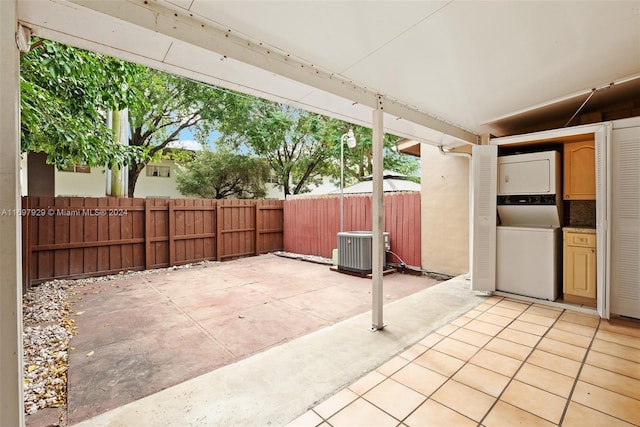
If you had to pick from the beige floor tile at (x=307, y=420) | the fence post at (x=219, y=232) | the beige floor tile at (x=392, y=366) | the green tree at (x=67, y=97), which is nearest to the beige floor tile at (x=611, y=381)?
the beige floor tile at (x=392, y=366)

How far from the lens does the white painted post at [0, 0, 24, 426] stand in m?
1.19

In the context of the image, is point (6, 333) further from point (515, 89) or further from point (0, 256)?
point (515, 89)

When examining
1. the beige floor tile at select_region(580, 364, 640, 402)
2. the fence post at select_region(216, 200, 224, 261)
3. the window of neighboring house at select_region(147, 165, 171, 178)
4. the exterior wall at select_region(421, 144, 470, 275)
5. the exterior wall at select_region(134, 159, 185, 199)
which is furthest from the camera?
the window of neighboring house at select_region(147, 165, 171, 178)

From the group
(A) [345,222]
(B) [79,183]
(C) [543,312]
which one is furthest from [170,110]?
(C) [543,312]

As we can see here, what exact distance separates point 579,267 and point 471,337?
1931mm

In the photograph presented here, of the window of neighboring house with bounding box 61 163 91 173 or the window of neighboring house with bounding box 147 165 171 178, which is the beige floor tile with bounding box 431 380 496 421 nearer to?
the window of neighboring house with bounding box 61 163 91 173

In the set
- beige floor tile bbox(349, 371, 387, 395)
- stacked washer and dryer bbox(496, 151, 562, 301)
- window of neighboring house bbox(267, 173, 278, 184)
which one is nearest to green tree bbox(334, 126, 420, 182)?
window of neighboring house bbox(267, 173, 278, 184)

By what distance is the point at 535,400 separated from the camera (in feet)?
5.98

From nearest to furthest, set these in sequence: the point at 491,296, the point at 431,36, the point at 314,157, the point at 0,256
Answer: the point at 0,256
the point at 431,36
the point at 491,296
the point at 314,157

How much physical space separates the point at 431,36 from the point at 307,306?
3.41m

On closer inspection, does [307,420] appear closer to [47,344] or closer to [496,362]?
[496,362]

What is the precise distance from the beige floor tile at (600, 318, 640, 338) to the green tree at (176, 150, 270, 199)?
11599 millimetres

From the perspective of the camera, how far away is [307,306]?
3.98m

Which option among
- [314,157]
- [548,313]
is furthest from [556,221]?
[314,157]
